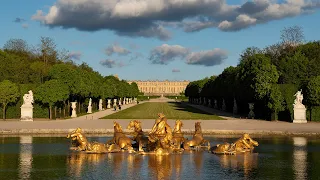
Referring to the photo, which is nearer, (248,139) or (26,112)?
(248,139)

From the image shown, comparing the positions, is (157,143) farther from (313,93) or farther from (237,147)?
(313,93)

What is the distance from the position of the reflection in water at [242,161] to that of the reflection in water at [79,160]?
527 centimetres

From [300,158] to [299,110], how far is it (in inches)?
933

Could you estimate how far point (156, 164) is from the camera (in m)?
17.4

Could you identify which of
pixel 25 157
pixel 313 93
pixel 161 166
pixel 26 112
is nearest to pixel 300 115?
pixel 313 93

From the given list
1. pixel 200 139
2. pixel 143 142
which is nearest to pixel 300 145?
pixel 200 139

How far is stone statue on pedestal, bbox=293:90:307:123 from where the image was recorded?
41.7 meters

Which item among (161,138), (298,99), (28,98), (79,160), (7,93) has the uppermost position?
(7,93)

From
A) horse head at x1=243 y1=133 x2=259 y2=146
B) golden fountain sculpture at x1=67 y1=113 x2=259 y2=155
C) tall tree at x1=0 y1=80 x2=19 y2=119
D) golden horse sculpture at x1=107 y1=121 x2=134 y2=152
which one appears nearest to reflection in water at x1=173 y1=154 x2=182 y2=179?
golden fountain sculpture at x1=67 y1=113 x2=259 y2=155

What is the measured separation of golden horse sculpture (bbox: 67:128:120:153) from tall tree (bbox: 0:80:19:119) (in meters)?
25.5

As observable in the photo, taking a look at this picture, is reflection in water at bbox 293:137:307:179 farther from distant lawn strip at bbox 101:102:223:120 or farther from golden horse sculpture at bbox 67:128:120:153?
distant lawn strip at bbox 101:102:223:120

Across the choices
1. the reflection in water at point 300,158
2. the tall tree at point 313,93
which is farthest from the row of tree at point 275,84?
the reflection in water at point 300,158

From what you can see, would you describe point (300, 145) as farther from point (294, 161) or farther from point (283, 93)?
point (283, 93)

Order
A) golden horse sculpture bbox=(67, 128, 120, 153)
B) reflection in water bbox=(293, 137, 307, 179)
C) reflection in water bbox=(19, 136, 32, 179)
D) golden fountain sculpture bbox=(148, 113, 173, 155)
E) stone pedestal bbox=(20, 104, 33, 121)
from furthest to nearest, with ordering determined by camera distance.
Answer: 1. stone pedestal bbox=(20, 104, 33, 121)
2. golden horse sculpture bbox=(67, 128, 120, 153)
3. golden fountain sculpture bbox=(148, 113, 173, 155)
4. reflection in water bbox=(293, 137, 307, 179)
5. reflection in water bbox=(19, 136, 32, 179)
